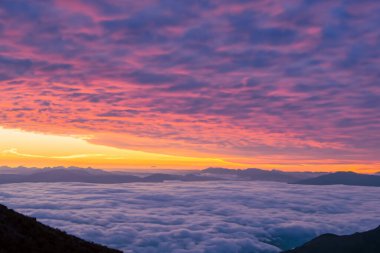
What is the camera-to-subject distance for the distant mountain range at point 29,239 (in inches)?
950

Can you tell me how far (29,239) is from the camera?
2605 centimetres

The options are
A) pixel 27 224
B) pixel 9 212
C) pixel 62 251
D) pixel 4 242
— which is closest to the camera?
pixel 4 242

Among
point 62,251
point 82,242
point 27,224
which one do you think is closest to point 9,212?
point 27,224

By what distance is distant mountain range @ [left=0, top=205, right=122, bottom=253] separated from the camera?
79.2 ft

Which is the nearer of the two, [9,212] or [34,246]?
[34,246]

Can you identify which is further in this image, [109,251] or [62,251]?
[109,251]

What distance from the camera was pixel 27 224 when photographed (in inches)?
1204

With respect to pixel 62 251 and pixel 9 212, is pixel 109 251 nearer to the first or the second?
pixel 62 251

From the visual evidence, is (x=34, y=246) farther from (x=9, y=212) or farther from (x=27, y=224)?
(x=9, y=212)

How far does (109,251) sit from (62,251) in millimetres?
6063

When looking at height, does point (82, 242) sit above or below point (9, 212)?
below

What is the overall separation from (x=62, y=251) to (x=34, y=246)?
238cm

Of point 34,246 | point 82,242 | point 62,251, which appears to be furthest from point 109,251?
point 34,246

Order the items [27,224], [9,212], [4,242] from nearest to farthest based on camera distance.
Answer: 1. [4,242]
2. [27,224]
3. [9,212]
